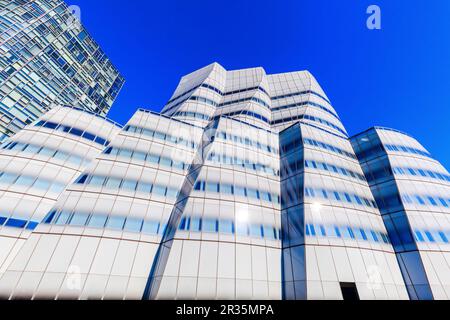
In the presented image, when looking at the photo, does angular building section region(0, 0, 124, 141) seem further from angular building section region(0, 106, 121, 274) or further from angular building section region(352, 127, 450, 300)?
angular building section region(352, 127, 450, 300)

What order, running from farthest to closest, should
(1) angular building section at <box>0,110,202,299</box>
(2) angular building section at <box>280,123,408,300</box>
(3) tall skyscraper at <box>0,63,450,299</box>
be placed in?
(2) angular building section at <box>280,123,408,300</box> → (3) tall skyscraper at <box>0,63,450,299</box> → (1) angular building section at <box>0,110,202,299</box>

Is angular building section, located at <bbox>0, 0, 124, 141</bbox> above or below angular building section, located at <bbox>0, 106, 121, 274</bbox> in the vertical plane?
above

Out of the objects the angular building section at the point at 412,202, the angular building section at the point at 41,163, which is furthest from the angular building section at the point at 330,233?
the angular building section at the point at 41,163

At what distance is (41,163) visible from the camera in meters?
21.4

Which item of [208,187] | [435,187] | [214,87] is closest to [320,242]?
[208,187]

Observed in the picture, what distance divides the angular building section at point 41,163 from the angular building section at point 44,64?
358 inches

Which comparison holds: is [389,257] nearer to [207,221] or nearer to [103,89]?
[207,221]

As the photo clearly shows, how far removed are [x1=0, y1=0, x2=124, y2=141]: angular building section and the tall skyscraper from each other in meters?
21.3

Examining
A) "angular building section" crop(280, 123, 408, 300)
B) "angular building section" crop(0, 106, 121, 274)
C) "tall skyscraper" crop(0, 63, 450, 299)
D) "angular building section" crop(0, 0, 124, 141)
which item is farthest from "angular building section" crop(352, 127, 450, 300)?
"angular building section" crop(0, 0, 124, 141)

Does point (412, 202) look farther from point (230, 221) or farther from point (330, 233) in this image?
point (230, 221)

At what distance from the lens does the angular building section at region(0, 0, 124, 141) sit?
40375 millimetres

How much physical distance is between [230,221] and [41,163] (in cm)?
2313

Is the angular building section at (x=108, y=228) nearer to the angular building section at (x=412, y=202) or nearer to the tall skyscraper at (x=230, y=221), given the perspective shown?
the tall skyscraper at (x=230, y=221)

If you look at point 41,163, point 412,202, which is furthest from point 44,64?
point 412,202
